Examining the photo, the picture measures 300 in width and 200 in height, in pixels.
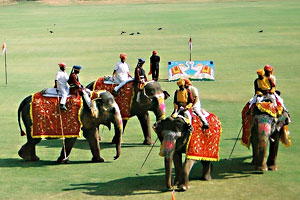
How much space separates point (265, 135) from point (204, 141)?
4.84 feet

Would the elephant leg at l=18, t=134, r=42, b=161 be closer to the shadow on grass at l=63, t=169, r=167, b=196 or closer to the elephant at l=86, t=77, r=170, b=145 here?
the shadow on grass at l=63, t=169, r=167, b=196

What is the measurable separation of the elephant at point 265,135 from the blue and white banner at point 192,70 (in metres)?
16.2

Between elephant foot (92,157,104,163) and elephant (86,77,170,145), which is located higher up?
elephant (86,77,170,145)

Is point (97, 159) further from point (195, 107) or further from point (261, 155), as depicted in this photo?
point (261, 155)

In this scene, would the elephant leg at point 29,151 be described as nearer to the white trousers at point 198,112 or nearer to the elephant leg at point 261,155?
the white trousers at point 198,112

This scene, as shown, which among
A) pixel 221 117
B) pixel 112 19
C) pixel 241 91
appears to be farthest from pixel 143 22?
pixel 221 117

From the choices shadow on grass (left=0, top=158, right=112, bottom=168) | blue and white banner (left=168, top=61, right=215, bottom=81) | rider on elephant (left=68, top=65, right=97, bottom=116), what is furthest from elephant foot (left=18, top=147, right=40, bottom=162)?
blue and white banner (left=168, top=61, right=215, bottom=81)

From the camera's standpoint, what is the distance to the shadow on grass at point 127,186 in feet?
52.1

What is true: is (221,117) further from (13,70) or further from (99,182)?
(13,70)

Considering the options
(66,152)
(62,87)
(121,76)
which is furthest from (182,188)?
(121,76)

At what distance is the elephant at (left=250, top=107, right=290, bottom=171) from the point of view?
1689 cm

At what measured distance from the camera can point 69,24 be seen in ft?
243

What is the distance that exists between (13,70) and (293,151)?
22.9 metres

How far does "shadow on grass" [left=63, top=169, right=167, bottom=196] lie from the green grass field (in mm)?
21
